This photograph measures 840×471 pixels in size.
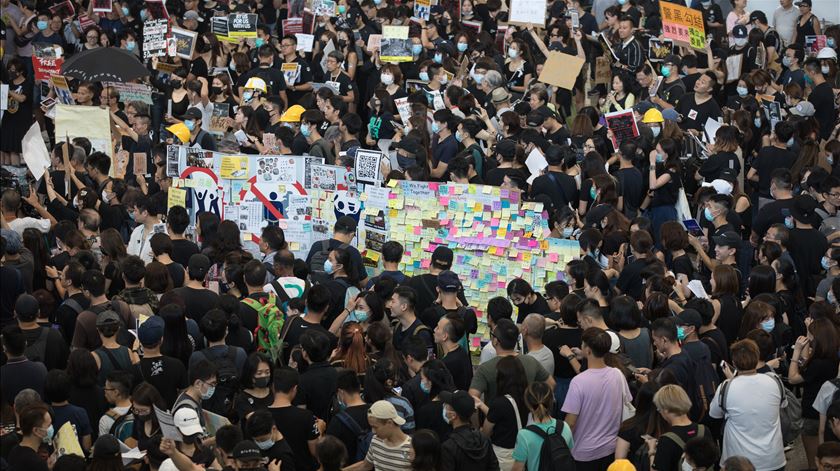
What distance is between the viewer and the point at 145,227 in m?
12.9

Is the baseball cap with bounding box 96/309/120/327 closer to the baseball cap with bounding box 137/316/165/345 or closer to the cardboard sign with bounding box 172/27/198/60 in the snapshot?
the baseball cap with bounding box 137/316/165/345

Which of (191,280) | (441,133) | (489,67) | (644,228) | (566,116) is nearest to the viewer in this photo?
(191,280)

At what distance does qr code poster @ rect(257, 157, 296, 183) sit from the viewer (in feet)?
46.9

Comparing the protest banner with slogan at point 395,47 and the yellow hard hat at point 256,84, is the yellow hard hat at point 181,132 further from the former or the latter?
the protest banner with slogan at point 395,47

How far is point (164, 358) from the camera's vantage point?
376 inches

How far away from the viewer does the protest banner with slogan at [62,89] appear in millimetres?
16797

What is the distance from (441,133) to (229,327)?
5870 mm

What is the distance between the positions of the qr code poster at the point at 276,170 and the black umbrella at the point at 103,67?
3414 mm

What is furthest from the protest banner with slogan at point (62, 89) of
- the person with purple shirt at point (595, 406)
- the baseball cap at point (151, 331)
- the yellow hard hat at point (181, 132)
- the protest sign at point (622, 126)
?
the person with purple shirt at point (595, 406)

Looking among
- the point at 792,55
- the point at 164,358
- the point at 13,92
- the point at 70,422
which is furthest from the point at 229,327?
the point at 792,55

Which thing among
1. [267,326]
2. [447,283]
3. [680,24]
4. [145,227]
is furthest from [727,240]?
[680,24]

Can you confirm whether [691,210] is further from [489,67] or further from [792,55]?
[792,55]

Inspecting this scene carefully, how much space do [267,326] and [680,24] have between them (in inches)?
456

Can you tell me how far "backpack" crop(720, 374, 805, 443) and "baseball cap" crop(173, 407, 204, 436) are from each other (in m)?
3.96
